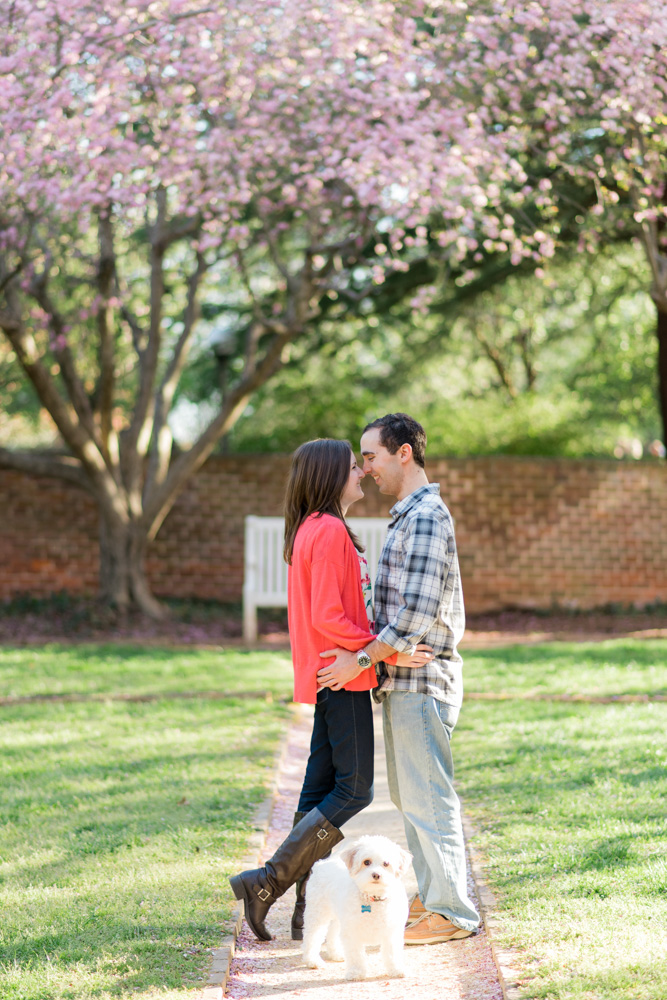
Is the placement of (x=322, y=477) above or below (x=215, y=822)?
above

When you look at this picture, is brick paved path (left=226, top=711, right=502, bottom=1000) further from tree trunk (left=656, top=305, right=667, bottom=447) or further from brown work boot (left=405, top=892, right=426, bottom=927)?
tree trunk (left=656, top=305, right=667, bottom=447)

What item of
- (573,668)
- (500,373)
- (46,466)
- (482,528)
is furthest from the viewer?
(500,373)

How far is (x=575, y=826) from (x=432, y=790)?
1431 mm

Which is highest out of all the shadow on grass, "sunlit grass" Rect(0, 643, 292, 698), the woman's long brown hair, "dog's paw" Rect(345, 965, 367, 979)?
the woman's long brown hair

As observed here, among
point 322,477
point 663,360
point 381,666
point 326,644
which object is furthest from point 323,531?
point 663,360

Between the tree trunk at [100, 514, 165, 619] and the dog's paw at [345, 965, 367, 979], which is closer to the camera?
the dog's paw at [345, 965, 367, 979]

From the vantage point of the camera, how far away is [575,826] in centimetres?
446

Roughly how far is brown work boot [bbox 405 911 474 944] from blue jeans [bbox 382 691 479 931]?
0.17 ft

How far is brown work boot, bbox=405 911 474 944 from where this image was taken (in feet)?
11.3

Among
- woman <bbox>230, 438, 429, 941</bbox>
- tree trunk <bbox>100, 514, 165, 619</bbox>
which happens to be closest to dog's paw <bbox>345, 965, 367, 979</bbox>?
woman <bbox>230, 438, 429, 941</bbox>

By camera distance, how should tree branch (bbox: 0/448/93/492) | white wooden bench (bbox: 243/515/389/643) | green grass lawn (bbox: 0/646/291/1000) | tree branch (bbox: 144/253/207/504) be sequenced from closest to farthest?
green grass lawn (bbox: 0/646/291/1000) < white wooden bench (bbox: 243/515/389/643) < tree branch (bbox: 144/253/207/504) < tree branch (bbox: 0/448/93/492)

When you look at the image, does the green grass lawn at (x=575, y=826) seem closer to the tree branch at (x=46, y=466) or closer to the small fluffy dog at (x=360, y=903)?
the small fluffy dog at (x=360, y=903)

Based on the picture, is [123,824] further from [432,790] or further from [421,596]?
A: [421,596]

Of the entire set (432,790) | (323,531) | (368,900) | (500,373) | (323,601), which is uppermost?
(500,373)
